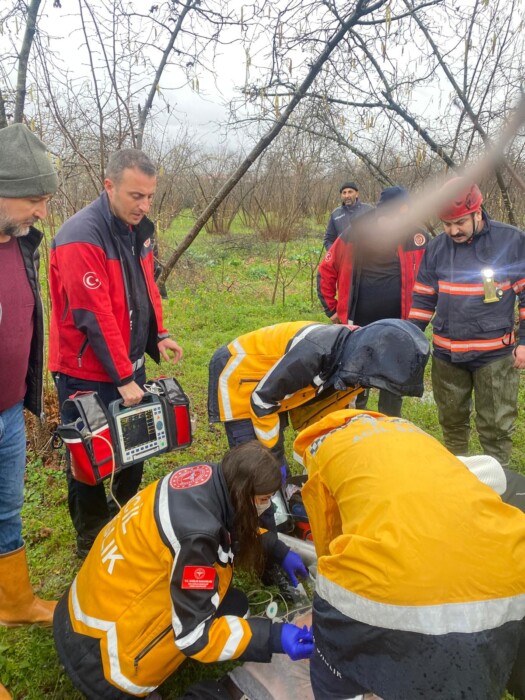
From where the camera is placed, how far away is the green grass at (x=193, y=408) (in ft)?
6.23

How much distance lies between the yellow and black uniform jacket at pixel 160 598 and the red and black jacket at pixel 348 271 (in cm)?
243

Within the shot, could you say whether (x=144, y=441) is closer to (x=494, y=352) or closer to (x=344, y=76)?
(x=494, y=352)

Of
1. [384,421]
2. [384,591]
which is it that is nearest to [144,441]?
[384,421]

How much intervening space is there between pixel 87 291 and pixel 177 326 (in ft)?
14.3

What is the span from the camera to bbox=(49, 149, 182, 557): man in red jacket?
2121 millimetres

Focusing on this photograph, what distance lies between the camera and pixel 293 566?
2.21 metres

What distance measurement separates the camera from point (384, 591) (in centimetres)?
109

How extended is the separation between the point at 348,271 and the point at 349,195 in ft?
8.66

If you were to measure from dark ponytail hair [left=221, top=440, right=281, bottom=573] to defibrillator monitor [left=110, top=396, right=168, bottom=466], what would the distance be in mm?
806

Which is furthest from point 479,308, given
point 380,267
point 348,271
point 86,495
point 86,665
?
point 86,665

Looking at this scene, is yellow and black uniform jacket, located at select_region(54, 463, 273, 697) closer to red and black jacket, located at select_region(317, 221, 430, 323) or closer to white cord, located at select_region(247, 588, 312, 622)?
white cord, located at select_region(247, 588, 312, 622)

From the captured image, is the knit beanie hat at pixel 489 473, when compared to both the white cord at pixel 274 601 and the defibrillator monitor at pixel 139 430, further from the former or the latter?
the defibrillator monitor at pixel 139 430

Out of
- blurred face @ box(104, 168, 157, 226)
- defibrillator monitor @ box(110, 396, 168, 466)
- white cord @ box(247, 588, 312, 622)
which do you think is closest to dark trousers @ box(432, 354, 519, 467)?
white cord @ box(247, 588, 312, 622)

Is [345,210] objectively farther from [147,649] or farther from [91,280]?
[147,649]
